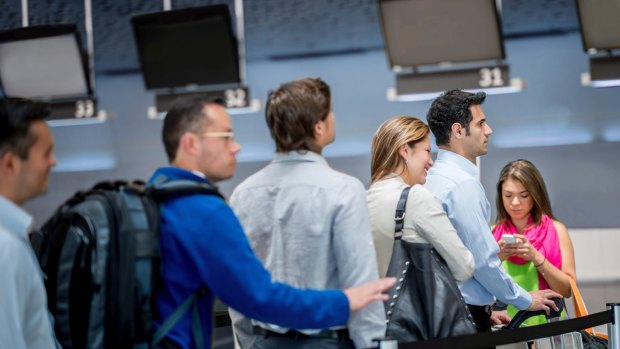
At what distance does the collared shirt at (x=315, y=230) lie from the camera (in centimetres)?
204

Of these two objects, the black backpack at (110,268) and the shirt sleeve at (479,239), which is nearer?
the black backpack at (110,268)

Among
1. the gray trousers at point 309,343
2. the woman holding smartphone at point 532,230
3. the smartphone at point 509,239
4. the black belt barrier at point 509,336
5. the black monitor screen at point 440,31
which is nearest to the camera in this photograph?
the gray trousers at point 309,343

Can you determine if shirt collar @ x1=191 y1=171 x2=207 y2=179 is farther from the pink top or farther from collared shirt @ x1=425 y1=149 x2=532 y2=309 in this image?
the pink top

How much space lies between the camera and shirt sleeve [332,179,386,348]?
2031 millimetres

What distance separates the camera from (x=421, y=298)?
2.44 m

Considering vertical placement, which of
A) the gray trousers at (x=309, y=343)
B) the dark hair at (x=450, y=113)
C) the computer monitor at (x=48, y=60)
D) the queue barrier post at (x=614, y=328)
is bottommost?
the queue barrier post at (x=614, y=328)

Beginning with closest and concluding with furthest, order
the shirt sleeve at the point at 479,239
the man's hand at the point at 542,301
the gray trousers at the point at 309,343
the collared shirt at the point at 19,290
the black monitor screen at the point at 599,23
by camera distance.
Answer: the collared shirt at the point at 19,290
the gray trousers at the point at 309,343
the shirt sleeve at the point at 479,239
the man's hand at the point at 542,301
the black monitor screen at the point at 599,23

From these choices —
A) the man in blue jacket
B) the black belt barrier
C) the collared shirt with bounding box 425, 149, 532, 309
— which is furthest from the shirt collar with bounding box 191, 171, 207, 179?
the collared shirt with bounding box 425, 149, 532, 309

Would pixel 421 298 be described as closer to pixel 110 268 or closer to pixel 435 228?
pixel 435 228

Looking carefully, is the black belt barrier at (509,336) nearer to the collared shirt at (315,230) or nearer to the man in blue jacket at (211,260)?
the collared shirt at (315,230)

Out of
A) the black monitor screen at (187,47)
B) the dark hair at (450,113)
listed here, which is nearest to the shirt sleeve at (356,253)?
the dark hair at (450,113)

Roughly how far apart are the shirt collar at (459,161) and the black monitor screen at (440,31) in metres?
2.22

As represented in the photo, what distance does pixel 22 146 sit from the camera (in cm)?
175

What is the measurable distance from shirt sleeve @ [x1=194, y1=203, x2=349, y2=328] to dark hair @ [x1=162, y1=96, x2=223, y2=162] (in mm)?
219
